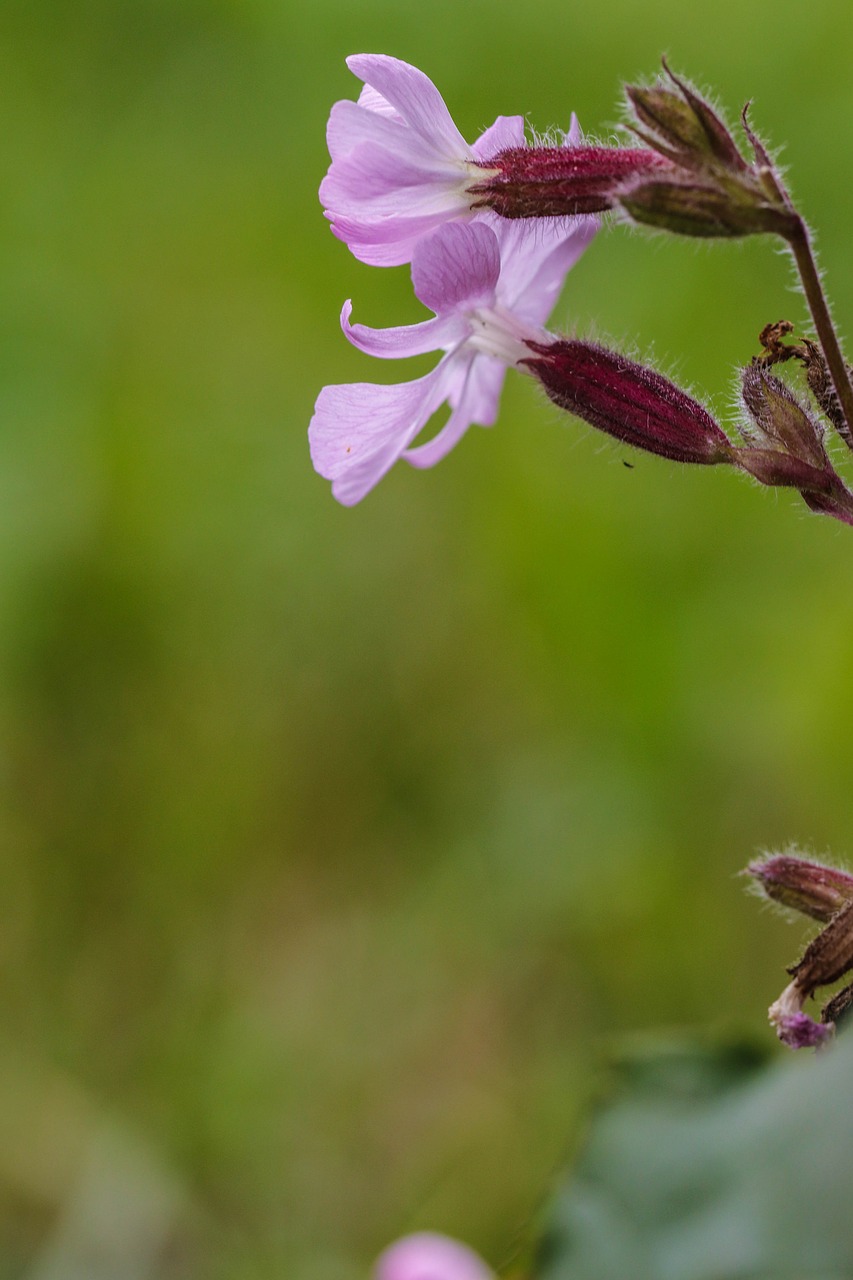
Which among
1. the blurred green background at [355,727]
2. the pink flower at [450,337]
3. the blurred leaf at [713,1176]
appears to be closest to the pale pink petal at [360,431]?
the pink flower at [450,337]

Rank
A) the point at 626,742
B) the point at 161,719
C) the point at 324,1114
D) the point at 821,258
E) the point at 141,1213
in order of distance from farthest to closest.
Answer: the point at 821,258
the point at 161,719
the point at 626,742
the point at 324,1114
the point at 141,1213

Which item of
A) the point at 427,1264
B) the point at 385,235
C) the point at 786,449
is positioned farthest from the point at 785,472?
the point at 427,1264

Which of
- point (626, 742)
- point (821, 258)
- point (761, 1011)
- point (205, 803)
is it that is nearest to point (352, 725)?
point (205, 803)

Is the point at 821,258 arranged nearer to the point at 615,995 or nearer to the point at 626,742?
the point at 626,742

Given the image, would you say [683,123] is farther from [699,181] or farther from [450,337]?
[450,337]

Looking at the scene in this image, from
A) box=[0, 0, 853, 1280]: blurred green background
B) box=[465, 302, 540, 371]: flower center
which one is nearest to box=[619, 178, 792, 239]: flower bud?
box=[465, 302, 540, 371]: flower center

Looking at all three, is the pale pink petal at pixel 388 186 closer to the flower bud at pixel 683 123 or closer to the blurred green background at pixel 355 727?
the flower bud at pixel 683 123
